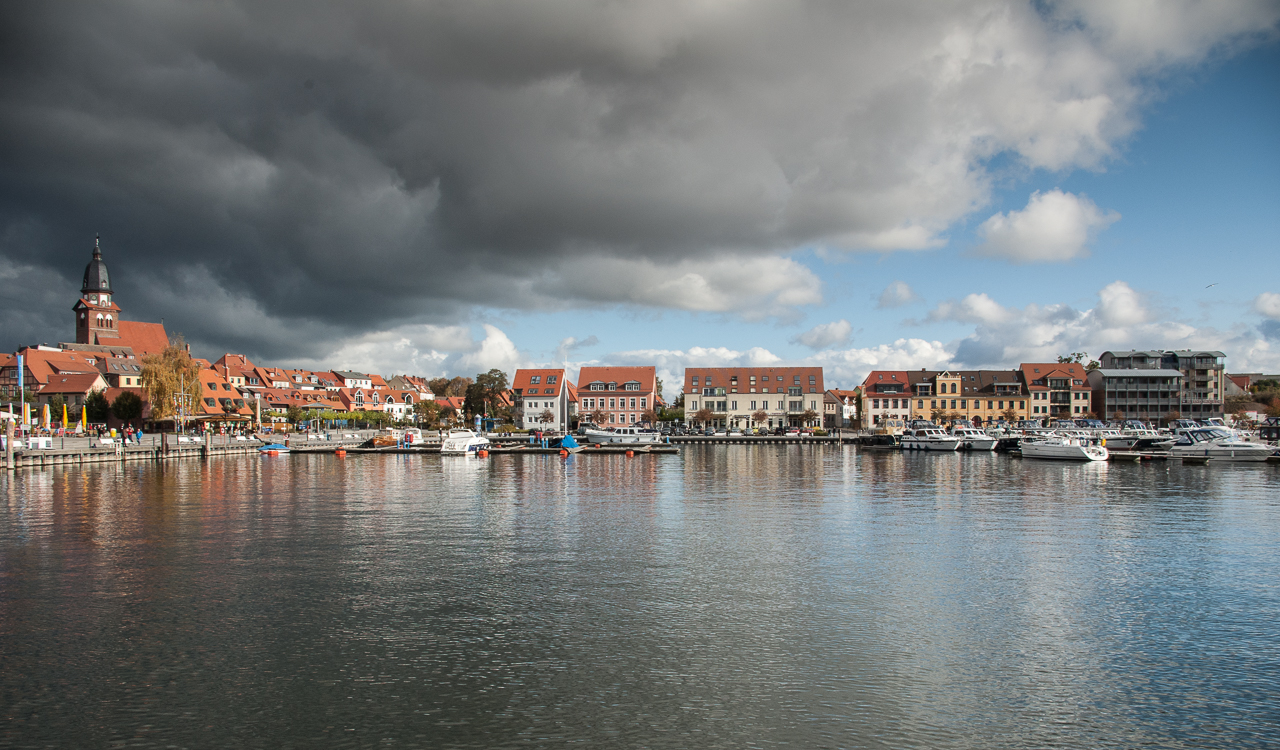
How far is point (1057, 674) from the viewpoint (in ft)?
36.7

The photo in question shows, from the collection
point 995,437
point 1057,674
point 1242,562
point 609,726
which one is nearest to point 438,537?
point 609,726

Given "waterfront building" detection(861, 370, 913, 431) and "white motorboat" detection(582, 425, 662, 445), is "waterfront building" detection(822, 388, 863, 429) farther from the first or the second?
"white motorboat" detection(582, 425, 662, 445)

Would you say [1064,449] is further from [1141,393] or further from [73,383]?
[73,383]

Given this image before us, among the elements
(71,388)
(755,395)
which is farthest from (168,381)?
(755,395)

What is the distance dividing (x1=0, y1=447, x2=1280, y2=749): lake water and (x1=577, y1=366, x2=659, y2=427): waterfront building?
7980cm

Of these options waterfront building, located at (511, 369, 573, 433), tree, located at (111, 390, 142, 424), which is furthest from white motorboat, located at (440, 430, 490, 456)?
tree, located at (111, 390, 142, 424)

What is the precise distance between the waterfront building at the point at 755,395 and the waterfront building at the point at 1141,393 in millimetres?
41863

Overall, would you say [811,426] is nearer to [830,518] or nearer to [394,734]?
[830,518]

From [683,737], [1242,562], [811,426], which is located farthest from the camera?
[811,426]

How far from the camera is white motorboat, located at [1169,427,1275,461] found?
54.5 meters

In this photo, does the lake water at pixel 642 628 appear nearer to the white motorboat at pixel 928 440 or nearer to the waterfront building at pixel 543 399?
the white motorboat at pixel 928 440

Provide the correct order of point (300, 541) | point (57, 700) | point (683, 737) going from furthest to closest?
point (300, 541) → point (57, 700) → point (683, 737)

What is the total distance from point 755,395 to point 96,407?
83733 mm

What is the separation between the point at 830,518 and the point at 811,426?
81932 mm
